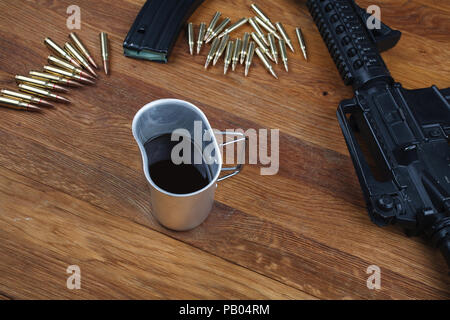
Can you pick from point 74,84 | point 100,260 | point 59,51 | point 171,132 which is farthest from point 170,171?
point 59,51

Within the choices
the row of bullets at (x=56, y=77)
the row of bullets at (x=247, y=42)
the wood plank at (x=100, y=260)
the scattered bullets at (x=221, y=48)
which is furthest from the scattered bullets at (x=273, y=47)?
the wood plank at (x=100, y=260)

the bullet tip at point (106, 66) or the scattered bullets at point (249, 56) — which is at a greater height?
the scattered bullets at point (249, 56)

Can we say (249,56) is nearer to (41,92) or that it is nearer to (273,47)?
(273,47)

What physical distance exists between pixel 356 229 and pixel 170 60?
0.57 meters

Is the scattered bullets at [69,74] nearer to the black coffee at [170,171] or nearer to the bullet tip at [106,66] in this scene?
the bullet tip at [106,66]

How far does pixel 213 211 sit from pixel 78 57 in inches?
19.2

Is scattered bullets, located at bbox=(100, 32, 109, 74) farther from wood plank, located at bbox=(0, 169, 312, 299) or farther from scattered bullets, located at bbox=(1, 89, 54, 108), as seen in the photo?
wood plank, located at bbox=(0, 169, 312, 299)

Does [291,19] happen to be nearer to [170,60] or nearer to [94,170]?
[170,60]

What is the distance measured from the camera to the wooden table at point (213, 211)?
0.81 meters

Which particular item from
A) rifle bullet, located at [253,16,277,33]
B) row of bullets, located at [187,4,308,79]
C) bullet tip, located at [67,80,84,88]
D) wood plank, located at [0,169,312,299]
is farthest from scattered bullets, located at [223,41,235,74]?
wood plank, located at [0,169,312,299]

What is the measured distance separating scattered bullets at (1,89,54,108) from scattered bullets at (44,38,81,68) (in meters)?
0.12

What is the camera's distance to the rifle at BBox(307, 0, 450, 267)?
0.81 m

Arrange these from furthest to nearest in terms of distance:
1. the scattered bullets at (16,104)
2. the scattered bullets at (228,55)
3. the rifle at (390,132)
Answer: the scattered bullets at (228,55) < the scattered bullets at (16,104) < the rifle at (390,132)
